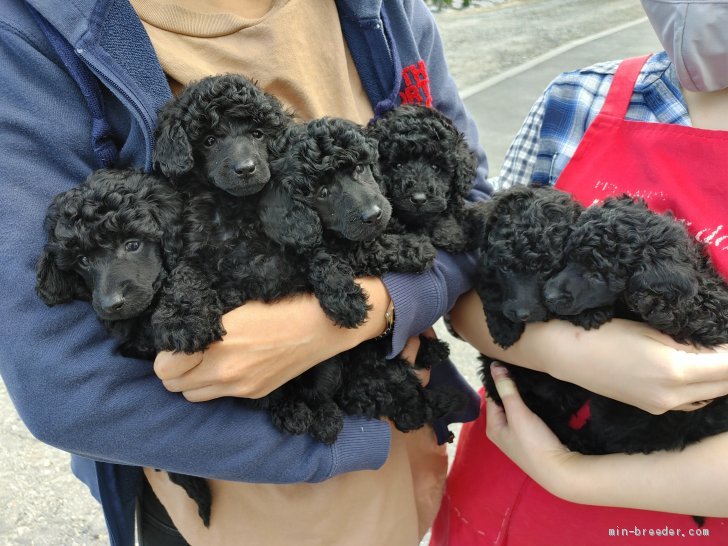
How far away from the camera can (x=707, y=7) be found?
1759 mm

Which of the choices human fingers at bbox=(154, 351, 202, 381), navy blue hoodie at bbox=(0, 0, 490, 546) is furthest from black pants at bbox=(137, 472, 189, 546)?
human fingers at bbox=(154, 351, 202, 381)

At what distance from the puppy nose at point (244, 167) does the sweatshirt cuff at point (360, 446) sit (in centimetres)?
86

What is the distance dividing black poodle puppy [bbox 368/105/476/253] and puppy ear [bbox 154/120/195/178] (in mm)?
690

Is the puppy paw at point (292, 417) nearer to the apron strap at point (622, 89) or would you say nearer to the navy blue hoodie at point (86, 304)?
the navy blue hoodie at point (86, 304)

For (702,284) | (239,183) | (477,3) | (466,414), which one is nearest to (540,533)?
(466,414)

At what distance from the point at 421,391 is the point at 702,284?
1009 millimetres

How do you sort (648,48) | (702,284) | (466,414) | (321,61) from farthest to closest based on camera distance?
(648,48) < (466,414) < (321,61) < (702,284)

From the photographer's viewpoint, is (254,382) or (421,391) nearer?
(254,382)

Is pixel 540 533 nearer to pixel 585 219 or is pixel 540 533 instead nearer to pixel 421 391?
pixel 421 391

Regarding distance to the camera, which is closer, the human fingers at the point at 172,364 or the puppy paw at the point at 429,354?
the human fingers at the point at 172,364

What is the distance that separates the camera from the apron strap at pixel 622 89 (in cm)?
217

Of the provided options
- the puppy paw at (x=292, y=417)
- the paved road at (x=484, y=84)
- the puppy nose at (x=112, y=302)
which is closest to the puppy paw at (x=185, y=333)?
the puppy nose at (x=112, y=302)

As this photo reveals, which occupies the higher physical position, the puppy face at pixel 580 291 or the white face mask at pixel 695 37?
the white face mask at pixel 695 37

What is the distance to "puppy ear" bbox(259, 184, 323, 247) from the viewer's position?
191cm
